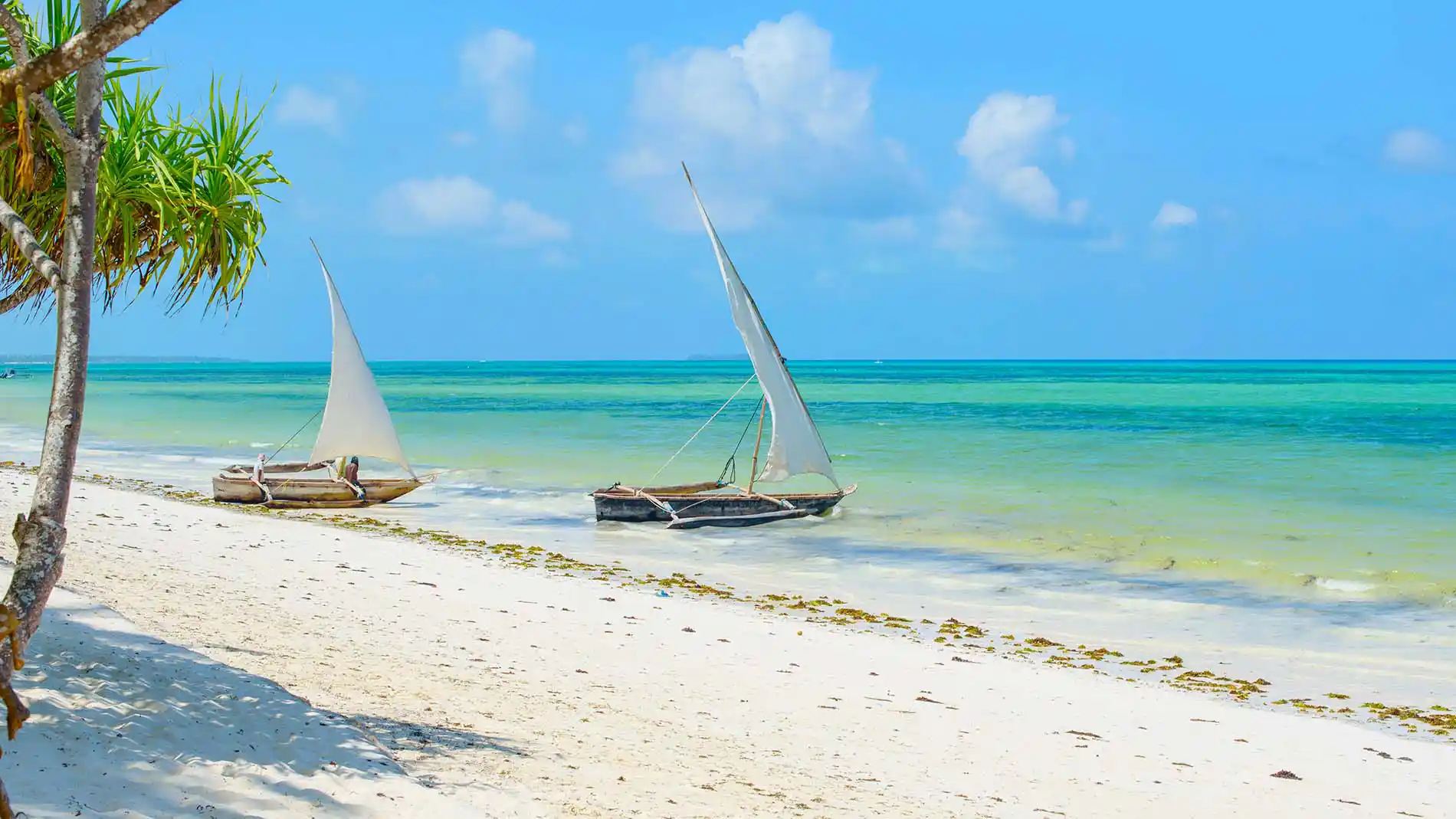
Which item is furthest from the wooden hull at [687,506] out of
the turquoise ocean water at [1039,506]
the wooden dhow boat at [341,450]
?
the wooden dhow boat at [341,450]

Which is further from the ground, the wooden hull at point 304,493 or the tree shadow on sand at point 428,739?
the tree shadow on sand at point 428,739

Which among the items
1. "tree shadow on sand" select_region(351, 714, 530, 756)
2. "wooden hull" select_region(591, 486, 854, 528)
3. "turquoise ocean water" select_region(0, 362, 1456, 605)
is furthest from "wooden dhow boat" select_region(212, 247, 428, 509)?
"tree shadow on sand" select_region(351, 714, 530, 756)

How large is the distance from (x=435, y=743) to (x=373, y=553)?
10030 mm

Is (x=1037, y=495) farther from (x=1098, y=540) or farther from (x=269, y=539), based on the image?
(x=269, y=539)

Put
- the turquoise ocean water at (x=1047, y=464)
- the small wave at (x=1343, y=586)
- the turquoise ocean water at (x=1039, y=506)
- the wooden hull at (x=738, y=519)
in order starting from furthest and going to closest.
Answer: the wooden hull at (x=738, y=519) < the turquoise ocean water at (x=1047, y=464) < the small wave at (x=1343, y=586) < the turquoise ocean water at (x=1039, y=506)

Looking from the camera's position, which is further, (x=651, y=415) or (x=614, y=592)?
(x=651, y=415)

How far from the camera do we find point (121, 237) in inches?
265

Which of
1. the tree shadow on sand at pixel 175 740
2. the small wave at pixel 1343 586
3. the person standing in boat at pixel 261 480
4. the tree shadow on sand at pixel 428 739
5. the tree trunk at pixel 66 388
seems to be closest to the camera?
the tree trunk at pixel 66 388

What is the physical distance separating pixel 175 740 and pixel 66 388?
2.69m

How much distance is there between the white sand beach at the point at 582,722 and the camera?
5938mm

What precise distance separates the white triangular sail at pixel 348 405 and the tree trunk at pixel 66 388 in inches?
812

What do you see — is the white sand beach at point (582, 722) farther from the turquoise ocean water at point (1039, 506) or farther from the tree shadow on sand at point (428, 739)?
the turquoise ocean water at point (1039, 506)

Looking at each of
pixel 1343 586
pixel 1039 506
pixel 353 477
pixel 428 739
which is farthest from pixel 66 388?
pixel 1039 506

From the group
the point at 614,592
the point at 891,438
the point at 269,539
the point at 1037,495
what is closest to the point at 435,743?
the point at 614,592
